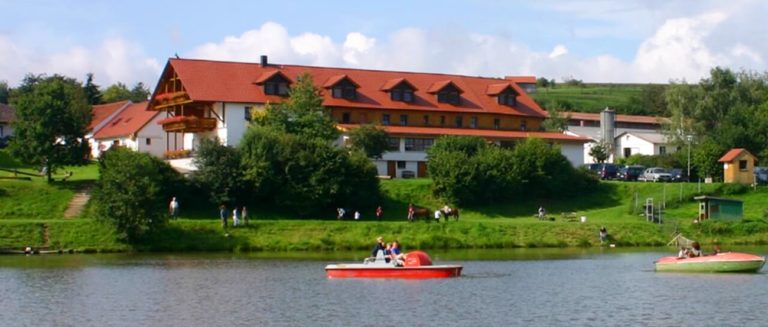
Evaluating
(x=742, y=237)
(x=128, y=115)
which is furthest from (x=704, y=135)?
(x=128, y=115)

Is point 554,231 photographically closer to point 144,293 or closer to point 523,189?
point 523,189

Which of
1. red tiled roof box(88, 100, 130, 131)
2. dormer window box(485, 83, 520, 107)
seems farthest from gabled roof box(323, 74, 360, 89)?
red tiled roof box(88, 100, 130, 131)

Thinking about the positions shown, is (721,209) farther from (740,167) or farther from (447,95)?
(447,95)

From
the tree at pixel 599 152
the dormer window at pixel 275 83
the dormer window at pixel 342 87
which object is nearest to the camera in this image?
the dormer window at pixel 275 83

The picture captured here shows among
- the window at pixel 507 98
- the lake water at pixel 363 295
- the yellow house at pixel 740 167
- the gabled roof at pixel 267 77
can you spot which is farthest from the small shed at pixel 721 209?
the gabled roof at pixel 267 77

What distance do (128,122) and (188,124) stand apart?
19.7m

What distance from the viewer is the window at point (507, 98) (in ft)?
369

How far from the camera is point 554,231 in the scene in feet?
254

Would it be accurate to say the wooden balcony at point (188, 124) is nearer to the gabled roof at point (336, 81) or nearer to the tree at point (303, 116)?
the tree at point (303, 116)

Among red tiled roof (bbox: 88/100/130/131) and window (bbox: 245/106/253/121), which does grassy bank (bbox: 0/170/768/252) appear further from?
red tiled roof (bbox: 88/100/130/131)

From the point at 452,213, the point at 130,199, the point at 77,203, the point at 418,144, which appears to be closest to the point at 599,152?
the point at 418,144

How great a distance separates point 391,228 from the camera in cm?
7612

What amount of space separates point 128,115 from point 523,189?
4559 cm

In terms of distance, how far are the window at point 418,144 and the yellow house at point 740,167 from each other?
23697 mm
